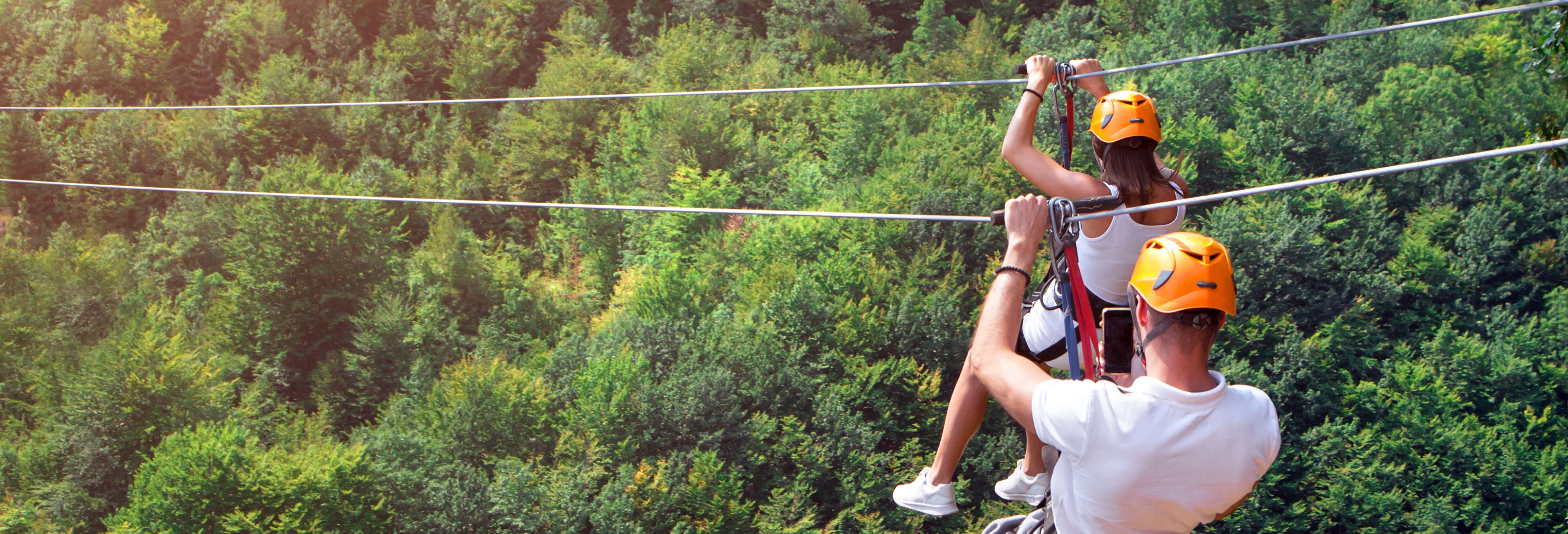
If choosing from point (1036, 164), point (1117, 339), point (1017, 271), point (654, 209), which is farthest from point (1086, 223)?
point (654, 209)

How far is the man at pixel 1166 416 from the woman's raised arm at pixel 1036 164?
930 mm

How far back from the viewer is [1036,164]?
12.1 feet

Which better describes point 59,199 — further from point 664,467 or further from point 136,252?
point 664,467

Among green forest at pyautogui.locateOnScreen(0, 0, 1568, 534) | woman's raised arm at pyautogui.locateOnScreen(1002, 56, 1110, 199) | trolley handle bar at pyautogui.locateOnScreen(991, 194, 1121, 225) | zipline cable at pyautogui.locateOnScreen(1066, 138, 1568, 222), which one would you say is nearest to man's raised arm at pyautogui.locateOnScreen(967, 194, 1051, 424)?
zipline cable at pyautogui.locateOnScreen(1066, 138, 1568, 222)

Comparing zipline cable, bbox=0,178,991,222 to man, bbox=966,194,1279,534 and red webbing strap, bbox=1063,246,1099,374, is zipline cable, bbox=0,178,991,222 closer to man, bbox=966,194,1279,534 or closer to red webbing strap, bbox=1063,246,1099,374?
red webbing strap, bbox=1063,246,1099,374

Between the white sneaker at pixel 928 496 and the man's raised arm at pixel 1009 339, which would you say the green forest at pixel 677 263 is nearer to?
the white sneaker at pixel 928 496

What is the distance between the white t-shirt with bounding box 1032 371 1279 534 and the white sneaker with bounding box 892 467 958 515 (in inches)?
63.6

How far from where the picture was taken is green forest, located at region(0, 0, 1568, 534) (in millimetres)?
25484

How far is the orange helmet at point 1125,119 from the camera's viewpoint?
12.0ft

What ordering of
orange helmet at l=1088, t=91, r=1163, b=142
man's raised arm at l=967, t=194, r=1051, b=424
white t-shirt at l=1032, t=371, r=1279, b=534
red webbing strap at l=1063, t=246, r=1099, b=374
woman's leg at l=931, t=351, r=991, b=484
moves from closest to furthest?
1. white t-shirt at l=1032, t=371, r=1279, b=534
2. man's raised arm at l=967, t=194, r=1051, b=424
3. red webbing strap at l=1063, t=246, r=1099, b=374
4. orange helmet at l=1088, t=91, r=1163, b=142
5. woman's leg at l=931, t=351, r=991, b=484

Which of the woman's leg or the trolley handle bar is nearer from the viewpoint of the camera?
the trolley handle bar

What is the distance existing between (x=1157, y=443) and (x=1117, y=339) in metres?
1.04

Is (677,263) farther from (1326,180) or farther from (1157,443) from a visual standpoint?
(1157,443)

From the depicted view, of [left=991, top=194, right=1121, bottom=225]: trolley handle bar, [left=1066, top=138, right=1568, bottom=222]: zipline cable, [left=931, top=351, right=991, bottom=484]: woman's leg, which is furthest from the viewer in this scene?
[left=931, top=351, right=991, bottom=484]: woman's leg
